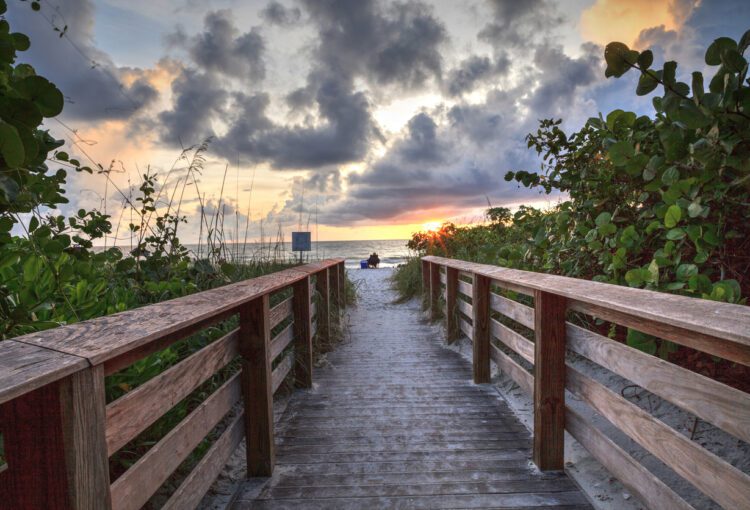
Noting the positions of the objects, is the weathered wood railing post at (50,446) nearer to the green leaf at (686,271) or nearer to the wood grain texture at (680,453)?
the wood grain texture at (680,453)

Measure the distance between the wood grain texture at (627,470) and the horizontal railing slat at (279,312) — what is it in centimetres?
174

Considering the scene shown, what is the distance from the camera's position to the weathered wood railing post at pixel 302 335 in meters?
3.22

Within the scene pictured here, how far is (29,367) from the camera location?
0.70 meters

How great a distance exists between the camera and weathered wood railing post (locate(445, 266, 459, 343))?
14.8 ft

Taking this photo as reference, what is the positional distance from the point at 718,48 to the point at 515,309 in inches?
64.4

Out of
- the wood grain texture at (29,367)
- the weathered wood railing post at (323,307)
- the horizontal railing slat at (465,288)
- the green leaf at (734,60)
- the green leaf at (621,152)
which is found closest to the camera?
the wood grain texture at (29,367)

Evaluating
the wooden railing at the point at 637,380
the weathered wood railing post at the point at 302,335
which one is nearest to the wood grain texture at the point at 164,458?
the weathered wood railing post at the point at 302,335

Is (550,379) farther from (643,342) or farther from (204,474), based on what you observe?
(204,474)

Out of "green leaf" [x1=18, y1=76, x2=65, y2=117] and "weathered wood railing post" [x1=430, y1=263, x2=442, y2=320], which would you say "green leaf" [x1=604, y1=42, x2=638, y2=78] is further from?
"weathered wood railing post" [x1=430, y1=263, x2=442, y2=320]

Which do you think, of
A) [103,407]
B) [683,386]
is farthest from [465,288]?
[103,407]

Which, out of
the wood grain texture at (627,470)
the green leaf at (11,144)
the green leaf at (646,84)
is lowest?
the wood grain texture at (627,470)

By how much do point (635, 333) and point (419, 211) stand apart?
14732mm

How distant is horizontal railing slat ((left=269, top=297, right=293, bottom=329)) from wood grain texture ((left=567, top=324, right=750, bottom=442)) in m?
1.79

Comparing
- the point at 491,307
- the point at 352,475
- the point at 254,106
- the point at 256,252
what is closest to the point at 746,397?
the point at 352,475
